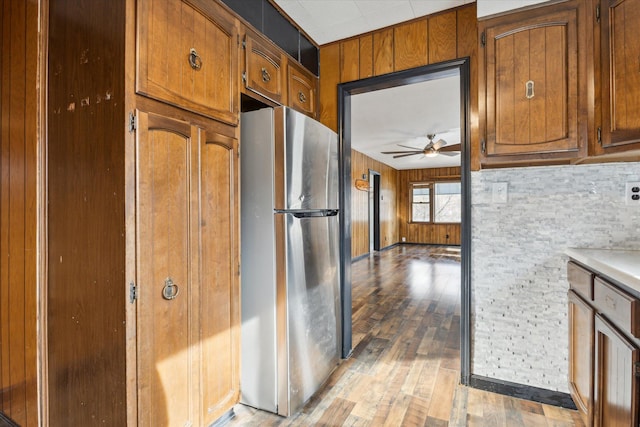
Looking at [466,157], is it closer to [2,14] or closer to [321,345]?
[321,345]

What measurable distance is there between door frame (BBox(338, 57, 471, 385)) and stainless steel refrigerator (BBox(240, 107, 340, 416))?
59 cm

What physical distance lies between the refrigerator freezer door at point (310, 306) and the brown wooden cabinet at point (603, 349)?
134 cm

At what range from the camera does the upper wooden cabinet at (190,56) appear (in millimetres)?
1214

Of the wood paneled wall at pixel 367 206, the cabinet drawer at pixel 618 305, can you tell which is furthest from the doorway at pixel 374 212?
the cabinet drawer at pixel 618 305

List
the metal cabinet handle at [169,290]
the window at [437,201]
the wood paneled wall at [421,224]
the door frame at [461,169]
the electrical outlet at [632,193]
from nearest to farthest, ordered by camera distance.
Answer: the metal cabinet handle at [169,290] → the electrical outlet at [632,193] → the door frame at [461,169] → the wood paneled wall at [421,224] → the window at [437,201]

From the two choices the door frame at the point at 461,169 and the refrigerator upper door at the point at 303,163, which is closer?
the refrigerator upper door at the point at 303,163

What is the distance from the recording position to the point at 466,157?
201 cm

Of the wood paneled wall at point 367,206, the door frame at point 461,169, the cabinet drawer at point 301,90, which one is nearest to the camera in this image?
the door frame at point 461,169

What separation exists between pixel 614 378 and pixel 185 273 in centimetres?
171

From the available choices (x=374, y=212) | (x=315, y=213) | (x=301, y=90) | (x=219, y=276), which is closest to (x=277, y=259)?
(x=219, y=276)

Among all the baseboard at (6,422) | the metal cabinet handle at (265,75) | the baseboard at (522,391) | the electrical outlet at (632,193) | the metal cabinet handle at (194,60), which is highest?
the metal cabinet handle at (265,75)

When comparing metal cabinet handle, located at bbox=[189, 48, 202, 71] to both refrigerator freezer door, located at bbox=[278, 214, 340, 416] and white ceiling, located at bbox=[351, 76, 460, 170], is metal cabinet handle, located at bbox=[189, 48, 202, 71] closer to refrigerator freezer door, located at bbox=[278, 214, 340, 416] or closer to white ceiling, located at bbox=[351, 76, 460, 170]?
refrigerator freezer door, located at bbox=[278, 214, 340, 416]

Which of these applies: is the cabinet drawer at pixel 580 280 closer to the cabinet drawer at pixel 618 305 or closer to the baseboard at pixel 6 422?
the cabinet drawer at pixel 618 305

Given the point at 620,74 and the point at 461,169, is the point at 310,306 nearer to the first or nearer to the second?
the point at 461,169
